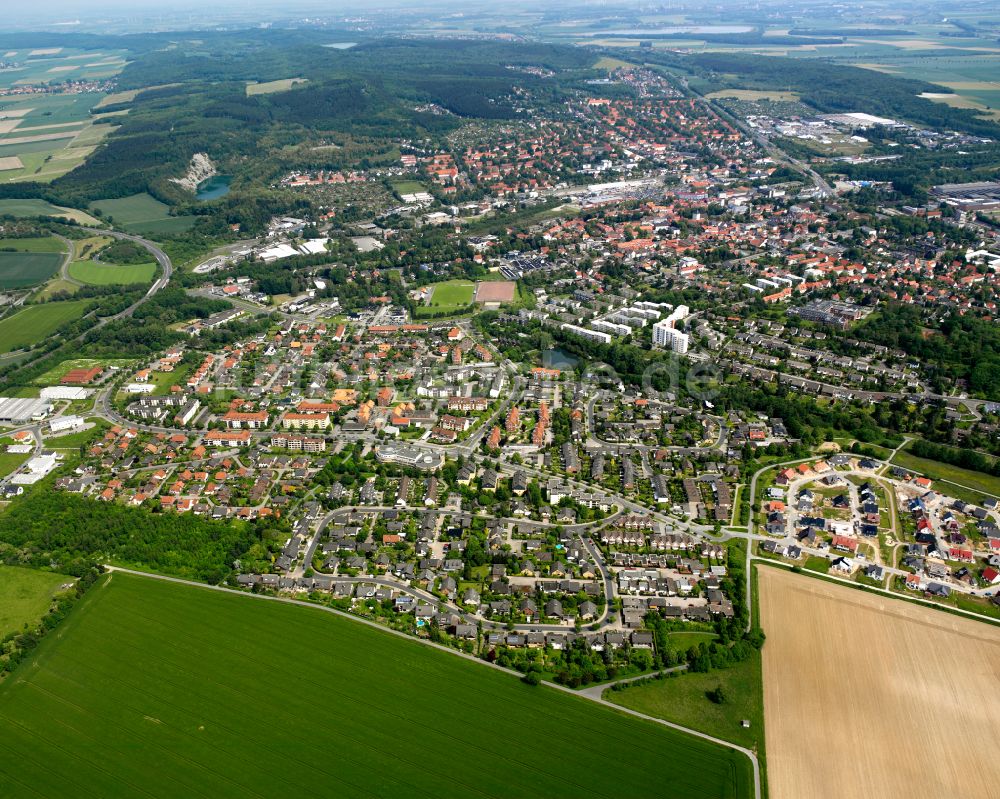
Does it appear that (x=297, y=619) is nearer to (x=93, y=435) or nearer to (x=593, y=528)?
(x=593, y=528)

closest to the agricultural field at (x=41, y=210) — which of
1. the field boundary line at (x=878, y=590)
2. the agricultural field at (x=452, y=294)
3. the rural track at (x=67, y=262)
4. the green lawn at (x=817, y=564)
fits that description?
the rural track at (x=67, y=262)

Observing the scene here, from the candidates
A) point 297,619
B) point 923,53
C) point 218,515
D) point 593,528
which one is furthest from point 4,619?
point 923,53

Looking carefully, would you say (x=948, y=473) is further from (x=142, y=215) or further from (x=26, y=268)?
(x=142, y=215)

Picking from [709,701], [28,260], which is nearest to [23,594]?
[709,701]

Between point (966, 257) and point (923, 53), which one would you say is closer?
point (966, 257)

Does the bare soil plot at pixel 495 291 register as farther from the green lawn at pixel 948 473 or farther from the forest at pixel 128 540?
the forest at pixel 128 540

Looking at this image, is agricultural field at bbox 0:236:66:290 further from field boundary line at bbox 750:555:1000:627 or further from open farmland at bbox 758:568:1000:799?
open farmland at bbox 758:568:1000:799
